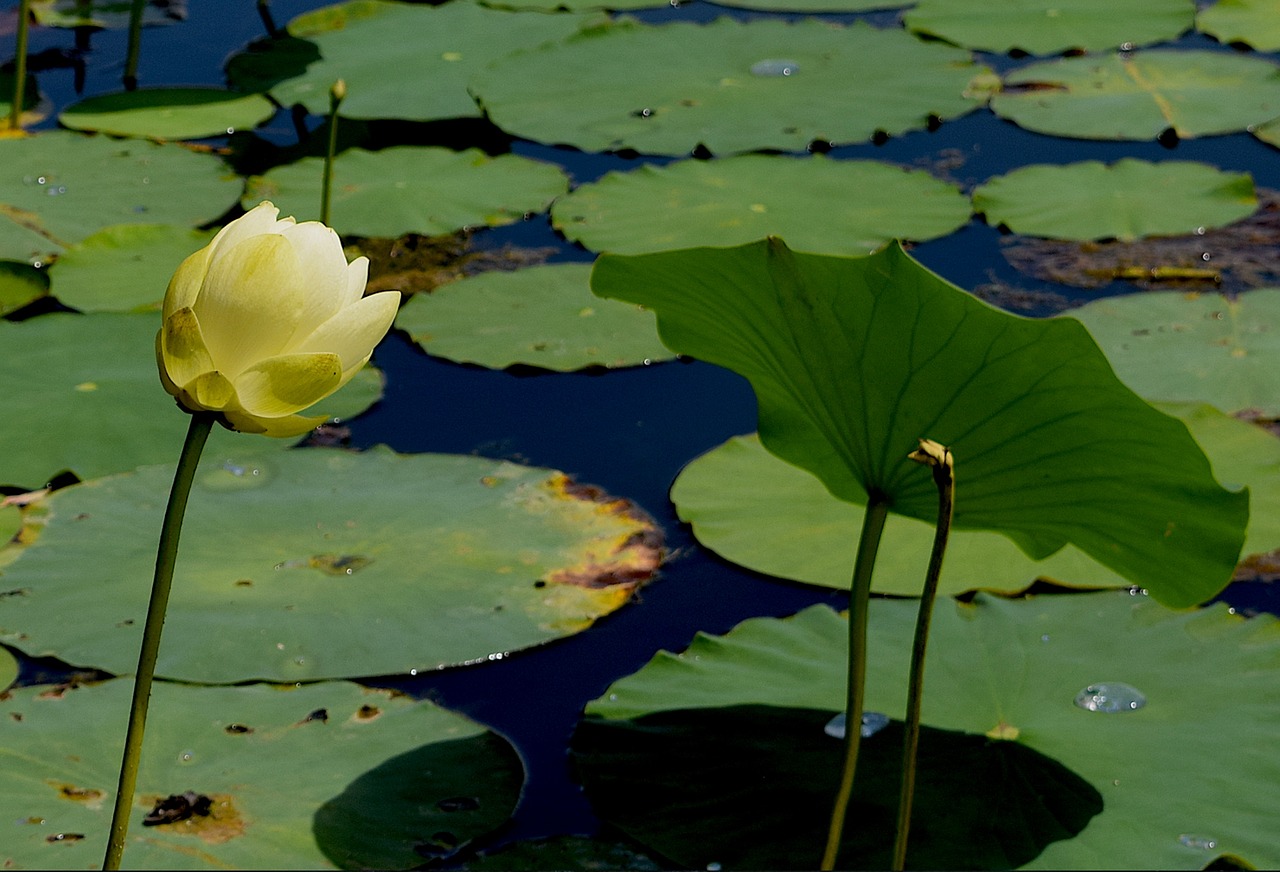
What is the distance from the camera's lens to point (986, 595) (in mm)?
1817

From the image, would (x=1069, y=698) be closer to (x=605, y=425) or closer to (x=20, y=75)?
(x=605, y=425)

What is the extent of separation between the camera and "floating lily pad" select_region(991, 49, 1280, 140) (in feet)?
11.6

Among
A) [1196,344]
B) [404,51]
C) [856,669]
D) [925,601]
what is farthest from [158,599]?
[404,51]

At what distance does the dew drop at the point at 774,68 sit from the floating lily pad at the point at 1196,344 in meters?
1.51

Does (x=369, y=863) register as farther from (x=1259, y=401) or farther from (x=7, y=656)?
(x=1259, y=401)

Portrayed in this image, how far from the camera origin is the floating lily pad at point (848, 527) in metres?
1.93

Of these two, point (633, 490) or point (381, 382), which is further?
point (381, 382)

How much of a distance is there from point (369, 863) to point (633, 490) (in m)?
0.90

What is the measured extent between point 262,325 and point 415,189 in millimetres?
2445

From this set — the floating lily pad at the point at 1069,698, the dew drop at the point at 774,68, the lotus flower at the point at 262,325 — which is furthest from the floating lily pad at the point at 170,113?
the lotus flower at the point at 262,325

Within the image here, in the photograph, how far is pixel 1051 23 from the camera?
4.12 meters

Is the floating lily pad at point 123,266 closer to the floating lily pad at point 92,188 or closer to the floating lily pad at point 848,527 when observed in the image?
the floating lily pad at point 92,188

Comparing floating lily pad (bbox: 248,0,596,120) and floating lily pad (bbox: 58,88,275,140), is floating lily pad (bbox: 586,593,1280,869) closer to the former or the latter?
floating lily pad (bbox: 248,0,596,120)

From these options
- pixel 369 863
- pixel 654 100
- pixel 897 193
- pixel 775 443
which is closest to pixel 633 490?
pixel 775 443
